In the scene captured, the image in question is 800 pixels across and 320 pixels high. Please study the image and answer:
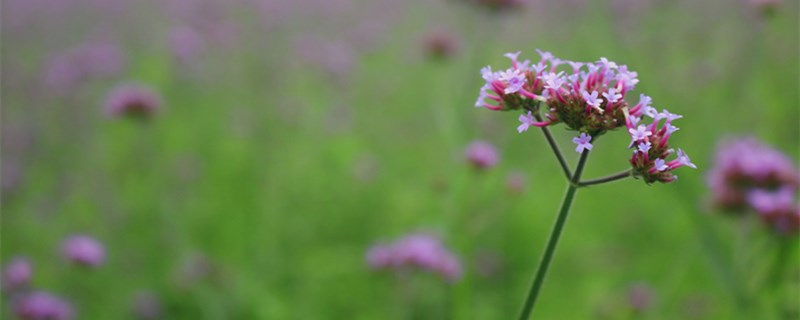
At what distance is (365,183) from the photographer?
15.6ft

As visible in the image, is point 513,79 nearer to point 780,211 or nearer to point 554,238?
point 554,238

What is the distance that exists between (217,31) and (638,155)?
5.76m

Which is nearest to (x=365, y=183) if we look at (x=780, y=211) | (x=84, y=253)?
(x=84, y=253)

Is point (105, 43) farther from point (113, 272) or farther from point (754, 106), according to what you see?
point (754, 106)

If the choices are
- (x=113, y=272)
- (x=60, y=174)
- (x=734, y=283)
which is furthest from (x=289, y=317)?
(x=60, y=174)

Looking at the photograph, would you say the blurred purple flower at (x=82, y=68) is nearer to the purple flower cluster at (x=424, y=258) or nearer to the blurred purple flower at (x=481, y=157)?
the purple flower cluster at (x=424, y=258)

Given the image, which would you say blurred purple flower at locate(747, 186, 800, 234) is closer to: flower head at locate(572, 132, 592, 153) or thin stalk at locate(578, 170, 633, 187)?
thin stalk at locate(578, 170, 633, 187)

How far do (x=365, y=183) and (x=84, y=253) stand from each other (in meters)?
2.06

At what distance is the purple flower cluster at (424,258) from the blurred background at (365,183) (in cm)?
3

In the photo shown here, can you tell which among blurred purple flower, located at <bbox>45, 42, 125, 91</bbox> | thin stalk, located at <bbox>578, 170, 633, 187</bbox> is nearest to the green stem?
thin stalk, located at <bbox>578, 170, 633, 187</bbox>

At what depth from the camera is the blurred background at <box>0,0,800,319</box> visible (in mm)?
3148

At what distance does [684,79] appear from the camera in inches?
234

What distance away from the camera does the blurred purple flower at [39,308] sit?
287cm

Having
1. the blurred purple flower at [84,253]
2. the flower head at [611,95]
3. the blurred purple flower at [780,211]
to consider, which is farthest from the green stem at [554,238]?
the blurred purple flower at [84,253]
